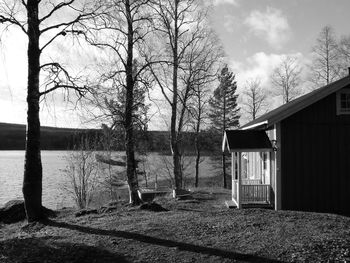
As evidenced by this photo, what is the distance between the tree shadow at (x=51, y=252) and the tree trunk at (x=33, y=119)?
2.02 meters

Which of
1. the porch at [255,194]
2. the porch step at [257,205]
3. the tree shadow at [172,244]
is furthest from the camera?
the porch at [255,194]

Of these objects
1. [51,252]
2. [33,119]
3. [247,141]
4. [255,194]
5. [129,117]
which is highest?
[129,117]

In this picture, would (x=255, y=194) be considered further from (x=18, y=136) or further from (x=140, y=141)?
(x=18, y=136)

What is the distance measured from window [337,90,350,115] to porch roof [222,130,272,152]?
9.17ft

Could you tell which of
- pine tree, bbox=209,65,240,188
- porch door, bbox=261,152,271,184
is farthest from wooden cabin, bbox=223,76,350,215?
pine tree, bbox=209,65,240,188

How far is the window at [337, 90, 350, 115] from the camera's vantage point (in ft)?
43.1

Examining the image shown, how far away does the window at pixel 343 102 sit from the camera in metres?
13.1

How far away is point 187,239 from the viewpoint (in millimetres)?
7508

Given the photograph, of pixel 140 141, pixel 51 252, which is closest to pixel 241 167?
pixel 51 252

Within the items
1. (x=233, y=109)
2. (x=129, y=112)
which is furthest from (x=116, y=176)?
(x=129, y=112)

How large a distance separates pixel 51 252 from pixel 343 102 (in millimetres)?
11094

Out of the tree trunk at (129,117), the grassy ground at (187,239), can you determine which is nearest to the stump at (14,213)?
the grassy ground at (187,239)

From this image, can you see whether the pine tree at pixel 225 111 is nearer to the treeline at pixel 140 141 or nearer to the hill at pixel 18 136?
the treeline at pixel 140 141

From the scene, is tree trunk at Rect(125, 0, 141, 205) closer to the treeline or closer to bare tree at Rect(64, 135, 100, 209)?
the treeline
